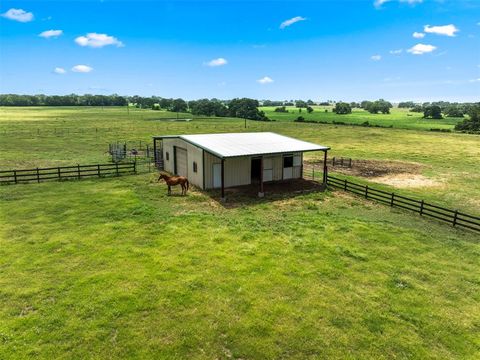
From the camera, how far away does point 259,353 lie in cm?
820

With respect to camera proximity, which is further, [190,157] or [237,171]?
[190,157]

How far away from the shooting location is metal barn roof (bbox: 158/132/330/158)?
21.4m

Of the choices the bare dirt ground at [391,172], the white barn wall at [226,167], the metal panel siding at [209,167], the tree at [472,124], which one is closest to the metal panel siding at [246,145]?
the white barn wall at [226,167]

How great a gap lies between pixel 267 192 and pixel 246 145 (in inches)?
154

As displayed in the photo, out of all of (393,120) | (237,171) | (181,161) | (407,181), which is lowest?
(407,181)

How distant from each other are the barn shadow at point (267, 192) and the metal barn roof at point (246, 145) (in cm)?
276

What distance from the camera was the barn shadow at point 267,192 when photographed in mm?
20444

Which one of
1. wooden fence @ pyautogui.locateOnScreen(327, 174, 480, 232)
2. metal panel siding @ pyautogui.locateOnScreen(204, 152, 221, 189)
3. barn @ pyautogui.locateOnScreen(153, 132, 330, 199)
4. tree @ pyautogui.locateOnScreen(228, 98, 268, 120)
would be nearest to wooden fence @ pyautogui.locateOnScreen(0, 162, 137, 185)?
barn @ pyautogui.locateOnScreen(153, 132, 330, 199)

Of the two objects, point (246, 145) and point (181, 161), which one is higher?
point (246, 145)

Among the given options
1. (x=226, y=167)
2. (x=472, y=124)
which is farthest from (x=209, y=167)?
(x=472, y=124)

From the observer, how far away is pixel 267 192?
73.1ft

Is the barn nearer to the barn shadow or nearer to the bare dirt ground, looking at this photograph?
the barn shadow

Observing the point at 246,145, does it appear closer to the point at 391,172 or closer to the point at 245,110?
the point at 391,172

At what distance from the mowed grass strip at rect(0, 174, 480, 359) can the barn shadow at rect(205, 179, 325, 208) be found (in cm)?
200
